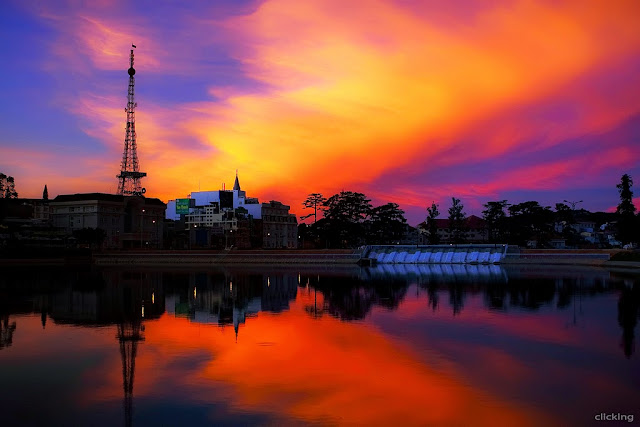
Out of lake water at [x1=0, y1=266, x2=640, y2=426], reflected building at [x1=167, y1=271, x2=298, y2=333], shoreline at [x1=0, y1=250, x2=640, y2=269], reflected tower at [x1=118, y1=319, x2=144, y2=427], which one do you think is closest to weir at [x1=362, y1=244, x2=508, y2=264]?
shoreline at [x1=0, y1=250, x2=640, y2=269]

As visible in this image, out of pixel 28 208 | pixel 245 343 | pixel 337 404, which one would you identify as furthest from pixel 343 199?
pixel 337 404

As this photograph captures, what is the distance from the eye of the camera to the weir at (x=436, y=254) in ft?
340

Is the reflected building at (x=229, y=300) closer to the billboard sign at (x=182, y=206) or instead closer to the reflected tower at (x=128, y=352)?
the reflected tower at (x=128, y=352)

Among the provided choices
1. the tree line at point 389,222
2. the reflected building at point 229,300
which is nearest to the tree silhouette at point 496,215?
the tree line at point 389,222

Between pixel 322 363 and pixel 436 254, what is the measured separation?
311 ft

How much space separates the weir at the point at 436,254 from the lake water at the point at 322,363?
6440 cm

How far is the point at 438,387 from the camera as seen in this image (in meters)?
17.1

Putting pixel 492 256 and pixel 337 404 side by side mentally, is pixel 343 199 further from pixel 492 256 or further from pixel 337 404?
pixel 337 404

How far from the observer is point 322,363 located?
67.7ft

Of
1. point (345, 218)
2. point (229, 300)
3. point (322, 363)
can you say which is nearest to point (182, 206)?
point (345, 218)

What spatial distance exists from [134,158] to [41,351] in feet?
431

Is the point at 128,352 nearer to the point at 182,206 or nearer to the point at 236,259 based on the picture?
the point at 236,259

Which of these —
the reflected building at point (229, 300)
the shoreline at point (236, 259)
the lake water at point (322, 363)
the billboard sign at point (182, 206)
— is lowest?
the lake water at point (322, 363)

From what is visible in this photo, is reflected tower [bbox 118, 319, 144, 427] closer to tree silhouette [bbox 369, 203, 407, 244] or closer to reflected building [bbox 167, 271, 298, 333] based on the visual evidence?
reflected building [bbox 167, 271, 298, 333]
